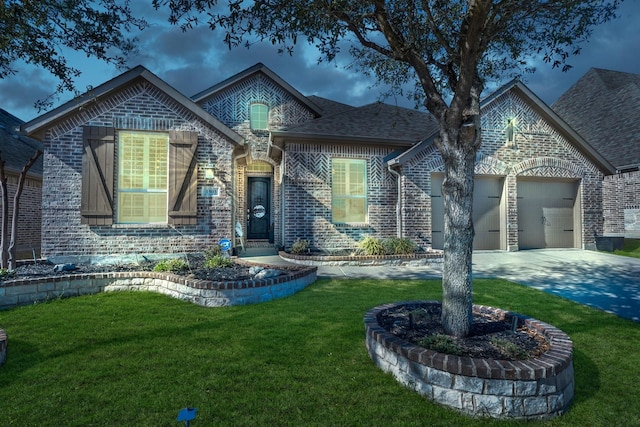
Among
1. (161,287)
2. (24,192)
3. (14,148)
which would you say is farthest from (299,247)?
(14,148)

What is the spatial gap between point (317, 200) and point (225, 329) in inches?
249

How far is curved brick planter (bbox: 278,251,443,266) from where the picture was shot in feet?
28.9

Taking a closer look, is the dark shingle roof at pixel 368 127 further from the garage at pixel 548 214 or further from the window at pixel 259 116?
the garage at pixel 548 214

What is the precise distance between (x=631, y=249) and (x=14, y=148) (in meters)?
23.3

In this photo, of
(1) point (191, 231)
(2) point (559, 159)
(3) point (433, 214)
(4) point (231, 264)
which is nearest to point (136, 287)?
(4) point (231, 264)

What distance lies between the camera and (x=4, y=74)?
4969mm

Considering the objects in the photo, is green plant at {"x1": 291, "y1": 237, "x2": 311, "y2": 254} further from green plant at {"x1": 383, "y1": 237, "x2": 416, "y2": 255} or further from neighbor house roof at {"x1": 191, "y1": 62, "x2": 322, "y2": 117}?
neighbor house roof at {"x1": 191, "y1": 62, "x2": 322, "y2": 117}

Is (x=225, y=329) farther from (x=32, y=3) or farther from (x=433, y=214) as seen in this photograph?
(x=433, y=214)

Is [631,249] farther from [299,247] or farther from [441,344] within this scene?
[441,344]

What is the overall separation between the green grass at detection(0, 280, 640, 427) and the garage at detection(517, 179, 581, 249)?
284 inches

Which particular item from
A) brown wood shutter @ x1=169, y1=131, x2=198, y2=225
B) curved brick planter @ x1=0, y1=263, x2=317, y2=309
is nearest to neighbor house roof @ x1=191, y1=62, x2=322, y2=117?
brown wood shutter @ x1=169, y1=131, x2=198, y2=225

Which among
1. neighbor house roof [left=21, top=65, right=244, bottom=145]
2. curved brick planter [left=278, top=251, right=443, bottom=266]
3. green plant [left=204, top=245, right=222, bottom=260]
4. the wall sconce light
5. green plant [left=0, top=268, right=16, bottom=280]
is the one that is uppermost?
neighbor house roof [left=21, top=65, right=244, bottom=145]

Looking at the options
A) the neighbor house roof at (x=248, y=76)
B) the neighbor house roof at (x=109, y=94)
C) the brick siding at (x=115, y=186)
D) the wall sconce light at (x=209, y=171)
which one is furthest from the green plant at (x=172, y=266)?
the neighbor house roof at (x=248, y=76)

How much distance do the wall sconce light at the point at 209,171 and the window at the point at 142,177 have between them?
100 centimetres
